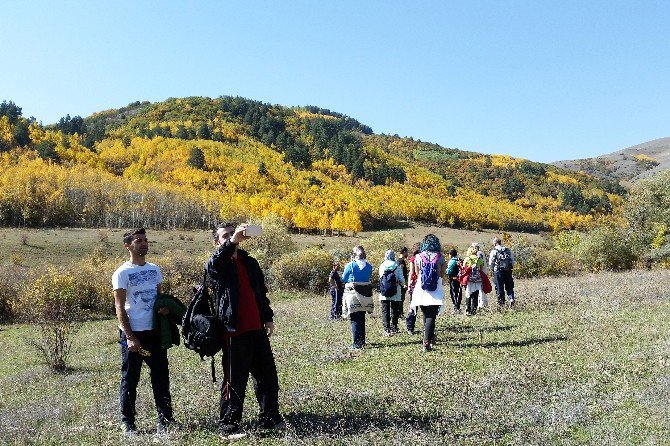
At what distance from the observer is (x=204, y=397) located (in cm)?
738

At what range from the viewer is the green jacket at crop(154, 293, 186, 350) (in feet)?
19.4

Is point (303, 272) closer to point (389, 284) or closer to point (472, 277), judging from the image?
point (472, 277)

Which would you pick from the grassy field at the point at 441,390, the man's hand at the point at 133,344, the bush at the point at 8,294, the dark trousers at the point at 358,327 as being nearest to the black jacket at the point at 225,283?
the man's hand at the point at 133,344

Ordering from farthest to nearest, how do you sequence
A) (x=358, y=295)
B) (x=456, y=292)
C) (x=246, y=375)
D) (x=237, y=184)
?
(x=237, y=184), (x=456, y=292), (x=358, y=295), (x=246, y=375)

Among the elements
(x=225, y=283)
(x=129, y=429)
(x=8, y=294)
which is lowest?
(x=8, y=294)

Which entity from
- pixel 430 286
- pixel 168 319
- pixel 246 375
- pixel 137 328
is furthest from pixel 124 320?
pixel 430 286

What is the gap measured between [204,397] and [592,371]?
218 inches

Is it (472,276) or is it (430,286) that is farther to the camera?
(472,276)

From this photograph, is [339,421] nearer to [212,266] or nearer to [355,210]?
[212,266]

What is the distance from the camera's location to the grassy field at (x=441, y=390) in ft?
17.6

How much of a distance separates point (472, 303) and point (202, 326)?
11350mm

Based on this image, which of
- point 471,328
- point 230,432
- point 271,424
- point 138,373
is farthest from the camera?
point 471,328

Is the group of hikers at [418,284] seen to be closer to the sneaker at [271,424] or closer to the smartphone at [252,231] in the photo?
the sneaker at [271,424]

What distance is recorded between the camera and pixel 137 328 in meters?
5.88
